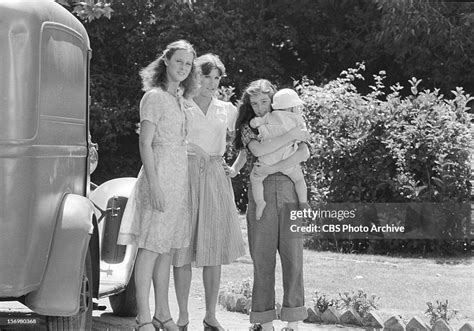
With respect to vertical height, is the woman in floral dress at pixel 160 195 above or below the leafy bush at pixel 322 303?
above

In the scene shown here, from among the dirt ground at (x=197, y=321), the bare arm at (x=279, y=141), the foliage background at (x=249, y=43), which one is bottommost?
the dirt ground at (x=197, y=321)

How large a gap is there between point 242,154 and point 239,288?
1.69m

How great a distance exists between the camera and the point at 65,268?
5254 millimetres

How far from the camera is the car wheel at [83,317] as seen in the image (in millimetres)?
5488

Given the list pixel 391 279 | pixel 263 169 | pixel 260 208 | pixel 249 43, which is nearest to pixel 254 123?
pixel 263 169

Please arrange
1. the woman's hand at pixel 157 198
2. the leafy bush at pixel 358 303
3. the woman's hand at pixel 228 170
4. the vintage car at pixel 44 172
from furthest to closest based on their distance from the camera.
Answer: the leafy bush at pixel 358 303
the woman's hand at pixel 228 170
the woman's hand at pixel 157 198
the vintage car at pixel 44 172

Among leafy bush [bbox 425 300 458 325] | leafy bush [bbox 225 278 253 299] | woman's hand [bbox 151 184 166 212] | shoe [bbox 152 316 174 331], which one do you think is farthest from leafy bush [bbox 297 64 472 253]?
woman's hand [bbox 151 184 166 212]

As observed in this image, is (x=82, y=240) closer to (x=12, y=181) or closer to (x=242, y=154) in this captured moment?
(x=12, y=181)

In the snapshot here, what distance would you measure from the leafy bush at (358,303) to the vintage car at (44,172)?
6.69 feet

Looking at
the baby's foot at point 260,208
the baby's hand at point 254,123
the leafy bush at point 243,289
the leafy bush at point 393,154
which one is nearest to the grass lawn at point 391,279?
the leafy bush at point 243,289

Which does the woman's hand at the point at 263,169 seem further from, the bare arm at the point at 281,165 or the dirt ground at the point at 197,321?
Answer: the dirt ground at the point at 197,321

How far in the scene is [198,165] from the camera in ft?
21.3

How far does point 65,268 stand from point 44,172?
0.56 m

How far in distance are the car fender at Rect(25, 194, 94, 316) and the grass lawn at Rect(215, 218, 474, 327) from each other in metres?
2.58
